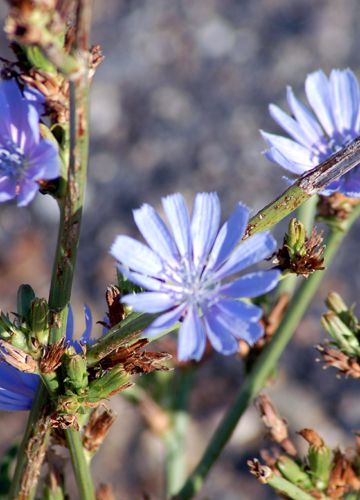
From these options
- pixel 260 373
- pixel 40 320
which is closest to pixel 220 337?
pixel 40 320

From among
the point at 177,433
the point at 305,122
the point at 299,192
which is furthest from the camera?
the point at 177,433

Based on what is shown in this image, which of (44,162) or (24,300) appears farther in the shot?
(24,300)

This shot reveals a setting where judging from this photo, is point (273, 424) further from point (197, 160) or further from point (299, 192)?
point (197, 160)

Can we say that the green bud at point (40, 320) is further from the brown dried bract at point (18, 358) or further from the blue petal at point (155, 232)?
the blue petal at point (155, 232)

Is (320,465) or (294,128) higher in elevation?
(294,128)

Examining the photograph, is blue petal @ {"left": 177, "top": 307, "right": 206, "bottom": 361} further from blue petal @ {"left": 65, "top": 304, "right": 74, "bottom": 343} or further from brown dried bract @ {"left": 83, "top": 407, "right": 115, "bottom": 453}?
brown dried bract @ {"left": 83, "top": 407, "right": 115, "bottom": 453}

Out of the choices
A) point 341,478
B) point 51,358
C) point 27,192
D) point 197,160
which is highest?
point 197,160

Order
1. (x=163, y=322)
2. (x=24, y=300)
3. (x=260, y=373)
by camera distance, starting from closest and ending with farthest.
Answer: (x=163, y=322)
(x=24, y=300)
(x=260, y=373)

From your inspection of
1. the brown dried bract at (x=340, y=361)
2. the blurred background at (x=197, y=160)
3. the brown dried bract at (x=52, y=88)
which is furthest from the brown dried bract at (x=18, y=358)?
the blurred background at (x=197, y=160)
